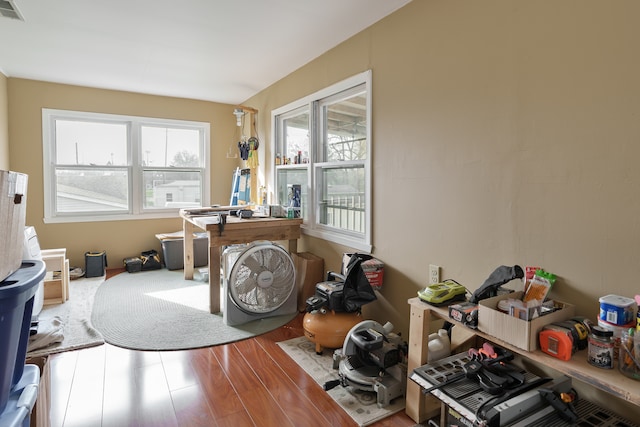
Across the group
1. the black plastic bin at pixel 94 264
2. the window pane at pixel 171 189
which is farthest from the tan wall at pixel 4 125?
the window pane at pixel 171 189

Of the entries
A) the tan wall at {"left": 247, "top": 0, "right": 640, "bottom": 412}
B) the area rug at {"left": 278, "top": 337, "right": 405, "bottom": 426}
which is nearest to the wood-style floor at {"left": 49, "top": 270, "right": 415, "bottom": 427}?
the area rug at {"left": 278, "top": 337, "right": 405, "bottom": 426}

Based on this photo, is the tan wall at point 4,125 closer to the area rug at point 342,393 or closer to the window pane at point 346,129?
the window pane at point 346,129

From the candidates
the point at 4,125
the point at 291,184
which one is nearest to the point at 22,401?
the point at 291,184

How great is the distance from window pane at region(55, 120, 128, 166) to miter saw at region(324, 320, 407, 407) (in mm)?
4207

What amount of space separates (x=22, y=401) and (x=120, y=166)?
14.0 ft

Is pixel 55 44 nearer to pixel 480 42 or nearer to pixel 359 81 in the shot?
pixel 359 81

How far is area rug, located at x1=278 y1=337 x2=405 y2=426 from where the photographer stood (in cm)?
187

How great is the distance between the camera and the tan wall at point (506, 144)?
57.1 inches

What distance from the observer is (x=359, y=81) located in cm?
284

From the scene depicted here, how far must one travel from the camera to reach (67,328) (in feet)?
9.41

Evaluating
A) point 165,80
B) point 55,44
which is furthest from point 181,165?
point 55,44

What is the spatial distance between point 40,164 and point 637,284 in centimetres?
554

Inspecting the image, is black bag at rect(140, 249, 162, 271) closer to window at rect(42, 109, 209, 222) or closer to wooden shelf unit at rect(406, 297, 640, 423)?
window at rect(42, 109, 209, 222)

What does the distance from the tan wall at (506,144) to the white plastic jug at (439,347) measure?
0.34 metres
